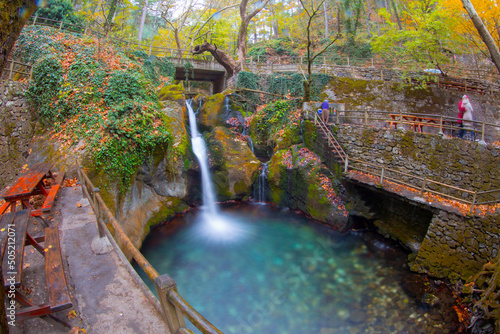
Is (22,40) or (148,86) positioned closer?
(148,86)

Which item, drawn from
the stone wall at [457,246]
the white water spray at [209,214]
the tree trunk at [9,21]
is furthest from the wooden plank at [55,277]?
the stone wall at [457,246]

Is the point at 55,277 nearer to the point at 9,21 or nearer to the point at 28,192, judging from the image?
the point at 9,21

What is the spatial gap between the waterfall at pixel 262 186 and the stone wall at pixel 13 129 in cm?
997

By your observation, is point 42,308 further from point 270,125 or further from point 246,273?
point 270,125

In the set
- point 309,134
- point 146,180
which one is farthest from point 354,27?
point 146,180

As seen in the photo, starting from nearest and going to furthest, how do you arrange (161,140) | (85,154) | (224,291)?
(224,291)
(85,154)
(161,140)

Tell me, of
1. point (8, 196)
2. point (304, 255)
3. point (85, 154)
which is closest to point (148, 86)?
point (85, 154)

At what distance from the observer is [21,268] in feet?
9.05

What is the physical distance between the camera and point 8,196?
4.48 metres

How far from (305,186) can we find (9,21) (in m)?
10.6

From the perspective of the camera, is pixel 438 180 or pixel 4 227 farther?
pixel 438 180

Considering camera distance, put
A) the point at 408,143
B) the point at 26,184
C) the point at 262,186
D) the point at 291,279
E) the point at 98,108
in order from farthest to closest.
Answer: the point at 262,186
the point at 408,143
the point at 98,108
the point at 291,279
the point at 26,184

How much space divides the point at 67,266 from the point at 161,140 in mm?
6746

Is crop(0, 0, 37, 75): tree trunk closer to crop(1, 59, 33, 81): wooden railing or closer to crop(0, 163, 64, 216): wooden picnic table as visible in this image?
crop(0, 163, 64, 216): wooden picnic table
